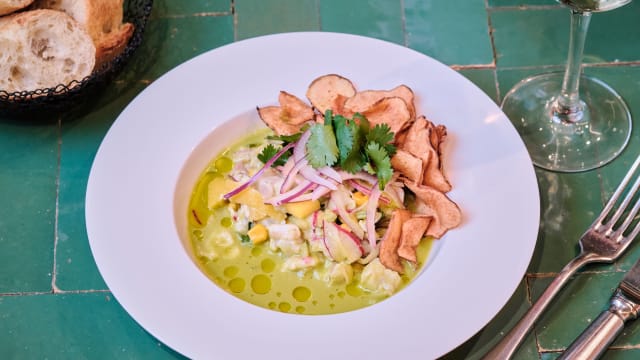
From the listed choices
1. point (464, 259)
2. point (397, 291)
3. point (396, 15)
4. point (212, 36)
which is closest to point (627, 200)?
point (464, 259)

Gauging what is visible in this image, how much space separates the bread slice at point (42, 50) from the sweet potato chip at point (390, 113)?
87 centimetres

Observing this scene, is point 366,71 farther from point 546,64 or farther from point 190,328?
point 190,328

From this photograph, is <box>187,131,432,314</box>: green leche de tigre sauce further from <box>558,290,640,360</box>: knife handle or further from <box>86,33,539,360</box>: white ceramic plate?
<box>558,290,640,360</box>: knife handle

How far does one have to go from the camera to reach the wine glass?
95.6 inches

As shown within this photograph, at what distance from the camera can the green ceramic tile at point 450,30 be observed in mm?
2686

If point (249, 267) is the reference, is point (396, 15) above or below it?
above

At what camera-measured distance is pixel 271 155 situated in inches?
87.0

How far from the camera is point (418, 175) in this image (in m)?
2.11

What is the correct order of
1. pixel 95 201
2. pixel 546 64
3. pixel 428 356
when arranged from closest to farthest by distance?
pixel 428 356 → pixel 95 201 → pixel 546 64

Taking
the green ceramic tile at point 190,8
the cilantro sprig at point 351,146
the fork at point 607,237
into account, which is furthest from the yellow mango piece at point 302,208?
the green ceramic tile at point 190,8

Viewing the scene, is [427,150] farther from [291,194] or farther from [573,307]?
[573,307]

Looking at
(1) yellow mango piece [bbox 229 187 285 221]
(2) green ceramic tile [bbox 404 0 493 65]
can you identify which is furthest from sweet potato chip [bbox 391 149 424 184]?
(2) green ceramic tile [bbox 404 0 493 65]

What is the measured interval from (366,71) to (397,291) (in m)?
0.72

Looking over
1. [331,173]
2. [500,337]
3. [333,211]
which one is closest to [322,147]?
[331,173]
